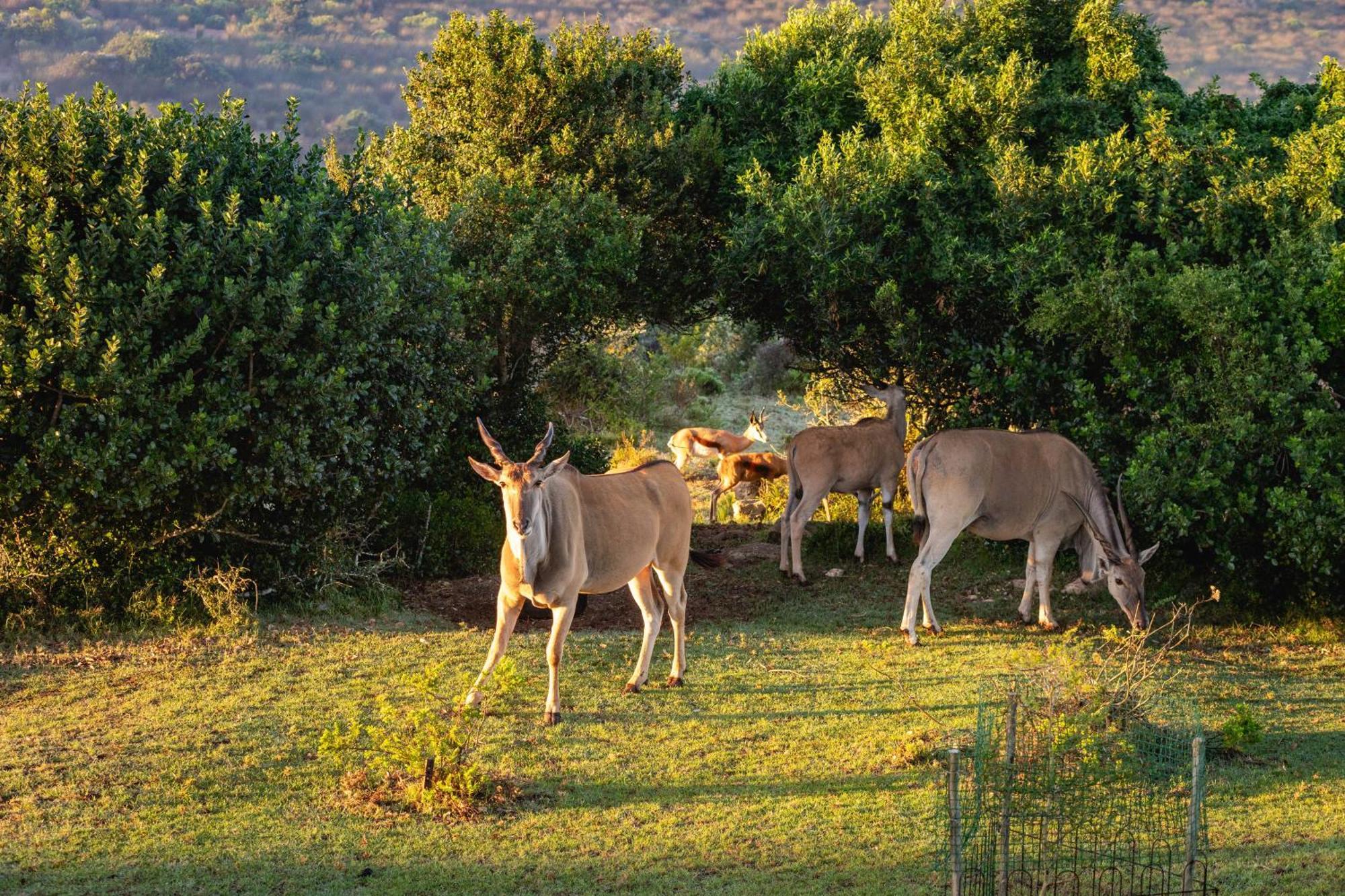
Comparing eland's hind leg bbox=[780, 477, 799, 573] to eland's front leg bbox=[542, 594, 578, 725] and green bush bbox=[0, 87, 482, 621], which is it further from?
eland's front leg bbox=[542, 594, 578, 725]

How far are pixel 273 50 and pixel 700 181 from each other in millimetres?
79466

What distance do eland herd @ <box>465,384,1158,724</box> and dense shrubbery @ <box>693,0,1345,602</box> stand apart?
65cm

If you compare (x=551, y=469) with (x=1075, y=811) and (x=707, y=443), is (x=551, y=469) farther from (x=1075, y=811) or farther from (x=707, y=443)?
(x=707, y=443)

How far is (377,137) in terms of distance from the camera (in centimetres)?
2064

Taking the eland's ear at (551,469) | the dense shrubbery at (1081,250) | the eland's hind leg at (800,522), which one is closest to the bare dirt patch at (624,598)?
the eland's hind leg at (800,522)

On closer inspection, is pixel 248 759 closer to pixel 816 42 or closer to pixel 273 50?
pixel 816 42

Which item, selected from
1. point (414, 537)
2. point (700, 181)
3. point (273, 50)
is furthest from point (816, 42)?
point (273, 50)

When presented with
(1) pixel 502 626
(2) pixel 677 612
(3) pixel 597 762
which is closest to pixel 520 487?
(1) pixel 502 626

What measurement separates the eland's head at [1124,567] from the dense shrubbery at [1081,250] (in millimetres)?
330

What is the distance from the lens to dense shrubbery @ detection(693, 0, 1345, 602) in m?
13.0

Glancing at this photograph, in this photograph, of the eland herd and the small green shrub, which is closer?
the eland herd

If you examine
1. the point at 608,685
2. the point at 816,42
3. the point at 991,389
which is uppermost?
the point at 816,42

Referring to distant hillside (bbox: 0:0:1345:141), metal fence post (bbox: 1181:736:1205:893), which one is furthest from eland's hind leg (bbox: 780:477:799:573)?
distant hillside (bbox: 0:0:1345:141)

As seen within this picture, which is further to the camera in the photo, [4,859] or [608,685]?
[608,685]
